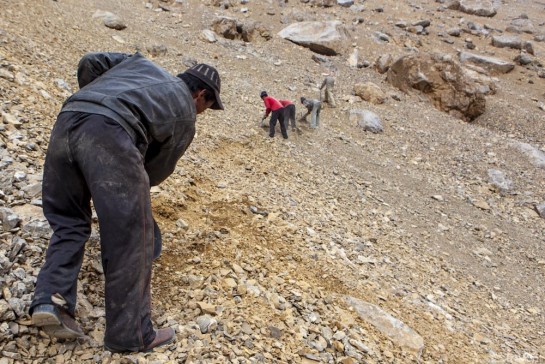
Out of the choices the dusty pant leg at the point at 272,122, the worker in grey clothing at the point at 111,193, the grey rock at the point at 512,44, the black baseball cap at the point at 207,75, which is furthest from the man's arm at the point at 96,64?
the grey rock at the point at 512,44

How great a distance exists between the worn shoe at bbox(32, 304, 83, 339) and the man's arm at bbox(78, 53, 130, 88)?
60.9 inches

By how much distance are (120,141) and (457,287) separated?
5.22m

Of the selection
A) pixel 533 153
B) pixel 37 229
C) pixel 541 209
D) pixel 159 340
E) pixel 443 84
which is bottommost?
pixel 541 209

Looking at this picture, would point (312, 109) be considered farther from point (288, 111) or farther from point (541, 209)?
point (541, 209)

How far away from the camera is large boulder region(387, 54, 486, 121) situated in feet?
43.4

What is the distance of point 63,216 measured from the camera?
8.47 feet

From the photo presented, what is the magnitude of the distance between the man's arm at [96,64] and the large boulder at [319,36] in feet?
42.0

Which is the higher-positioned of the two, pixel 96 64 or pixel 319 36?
pixel 96 64

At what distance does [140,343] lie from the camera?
2.49 m

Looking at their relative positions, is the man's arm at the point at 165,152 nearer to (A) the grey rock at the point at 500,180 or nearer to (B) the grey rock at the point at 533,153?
(A) the grey rock at the point at 500,180

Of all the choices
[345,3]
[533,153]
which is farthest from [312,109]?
[345,3]

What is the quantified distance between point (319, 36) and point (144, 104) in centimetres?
1384

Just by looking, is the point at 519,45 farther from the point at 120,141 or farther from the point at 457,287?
the point at 120,141

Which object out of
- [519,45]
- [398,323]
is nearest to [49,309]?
[398,323]
